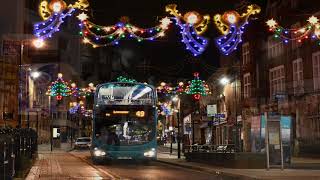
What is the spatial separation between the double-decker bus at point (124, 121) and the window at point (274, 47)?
20.0 meters

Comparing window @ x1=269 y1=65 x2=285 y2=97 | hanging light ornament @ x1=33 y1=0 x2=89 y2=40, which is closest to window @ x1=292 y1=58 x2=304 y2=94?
window @ x1=269 y1=65 x2=285 y2=97

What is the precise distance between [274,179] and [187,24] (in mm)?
7958

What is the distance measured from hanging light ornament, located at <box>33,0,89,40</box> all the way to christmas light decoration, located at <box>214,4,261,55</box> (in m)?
5.85

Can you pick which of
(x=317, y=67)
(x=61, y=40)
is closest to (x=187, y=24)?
(x=317, y=67)

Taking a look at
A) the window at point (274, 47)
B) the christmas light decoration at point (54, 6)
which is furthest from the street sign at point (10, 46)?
the window at point (274, 47)

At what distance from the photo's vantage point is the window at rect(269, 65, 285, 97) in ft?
152

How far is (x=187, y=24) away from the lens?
23516mm

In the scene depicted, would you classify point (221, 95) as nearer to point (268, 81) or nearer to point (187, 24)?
point (268, 81)

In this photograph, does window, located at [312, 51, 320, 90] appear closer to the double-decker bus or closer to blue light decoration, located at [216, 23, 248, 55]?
the double-decker bus

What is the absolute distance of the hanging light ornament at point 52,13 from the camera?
866 inches

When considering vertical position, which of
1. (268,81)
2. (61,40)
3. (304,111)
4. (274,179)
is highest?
(61,40)

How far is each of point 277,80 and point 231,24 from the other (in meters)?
24.9

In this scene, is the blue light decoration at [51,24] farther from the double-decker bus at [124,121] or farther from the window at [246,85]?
the window at [246,85]

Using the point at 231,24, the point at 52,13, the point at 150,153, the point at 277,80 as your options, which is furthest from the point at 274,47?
the point at 52,13
